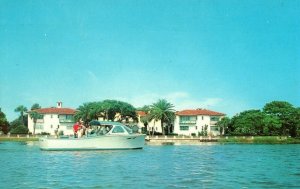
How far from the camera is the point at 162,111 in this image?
116375 mm

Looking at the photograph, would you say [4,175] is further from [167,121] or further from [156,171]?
[167,121]

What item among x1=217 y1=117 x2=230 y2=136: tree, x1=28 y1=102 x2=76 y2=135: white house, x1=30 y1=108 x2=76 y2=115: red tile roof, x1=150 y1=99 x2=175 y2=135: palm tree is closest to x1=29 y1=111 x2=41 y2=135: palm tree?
x1=28 y1=102 x2=76 y2=135: white house

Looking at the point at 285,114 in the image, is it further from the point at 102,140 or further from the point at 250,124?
the point at 102,140

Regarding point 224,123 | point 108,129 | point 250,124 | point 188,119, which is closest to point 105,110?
point 188,119

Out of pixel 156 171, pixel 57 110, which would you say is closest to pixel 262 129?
pixel 57 110

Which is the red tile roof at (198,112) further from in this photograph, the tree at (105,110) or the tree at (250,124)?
the tree at (250,124)

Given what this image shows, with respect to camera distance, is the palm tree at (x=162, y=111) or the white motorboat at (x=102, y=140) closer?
the white motorboat at (x=102, y=140)

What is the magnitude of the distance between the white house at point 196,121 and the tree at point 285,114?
2123 centimetres

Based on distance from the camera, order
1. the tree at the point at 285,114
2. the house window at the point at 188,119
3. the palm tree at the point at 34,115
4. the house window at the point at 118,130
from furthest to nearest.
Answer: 1. the house window at the point at 188,119
2. the palm tree at the point at 34,115
3. the tree at the point at 285,114
4. the house window at the point at 118,130

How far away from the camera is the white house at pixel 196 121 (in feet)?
429

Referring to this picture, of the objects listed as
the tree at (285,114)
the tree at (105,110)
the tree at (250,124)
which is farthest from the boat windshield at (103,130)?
the tree at (285,114)

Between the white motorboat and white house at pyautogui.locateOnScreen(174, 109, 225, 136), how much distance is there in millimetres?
83156

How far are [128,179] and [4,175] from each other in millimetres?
5852

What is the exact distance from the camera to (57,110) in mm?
132875
